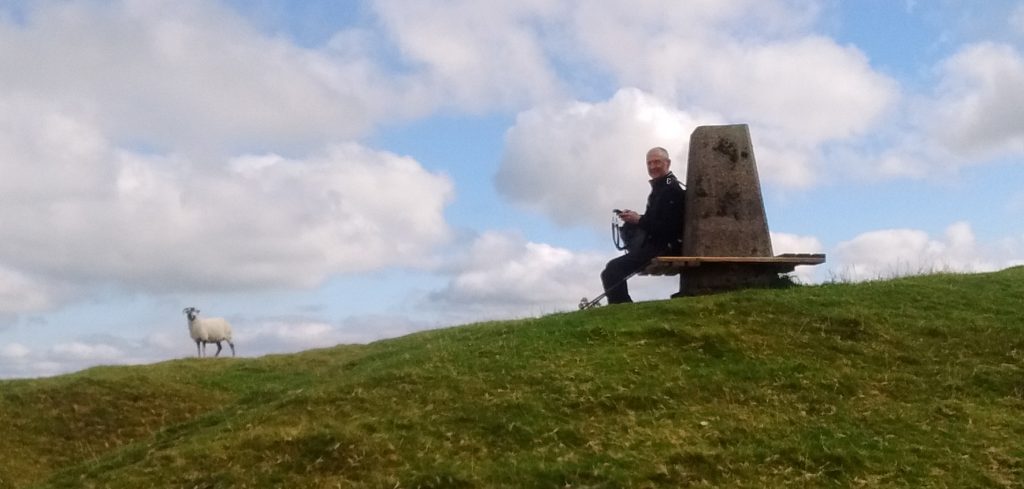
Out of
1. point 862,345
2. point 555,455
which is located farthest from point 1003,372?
point 555,455

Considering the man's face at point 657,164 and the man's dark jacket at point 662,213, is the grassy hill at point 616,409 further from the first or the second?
the man's face at point 657,164

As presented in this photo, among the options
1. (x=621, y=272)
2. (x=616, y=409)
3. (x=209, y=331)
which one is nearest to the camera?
(x=616, y=409)

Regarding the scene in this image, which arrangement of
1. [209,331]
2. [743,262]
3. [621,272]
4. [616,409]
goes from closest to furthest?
[616,409] < [743,262] < [621,272] < [209,331]

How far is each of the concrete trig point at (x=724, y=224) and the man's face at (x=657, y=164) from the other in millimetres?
331

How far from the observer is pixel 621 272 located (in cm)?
1471

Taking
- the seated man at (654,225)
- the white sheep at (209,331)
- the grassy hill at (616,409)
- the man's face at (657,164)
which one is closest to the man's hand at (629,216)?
the seated man at (654,225)

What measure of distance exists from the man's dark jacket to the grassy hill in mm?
1731

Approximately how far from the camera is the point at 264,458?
29.3ft

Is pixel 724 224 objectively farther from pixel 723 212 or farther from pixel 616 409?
pixel 616 409

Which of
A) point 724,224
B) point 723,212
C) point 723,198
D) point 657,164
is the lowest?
point 724,224

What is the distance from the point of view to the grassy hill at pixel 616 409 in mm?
8461

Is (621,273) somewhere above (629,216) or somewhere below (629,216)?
below

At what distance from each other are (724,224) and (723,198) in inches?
15.5

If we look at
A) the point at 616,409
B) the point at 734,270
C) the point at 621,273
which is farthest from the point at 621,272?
the point at 616,409
